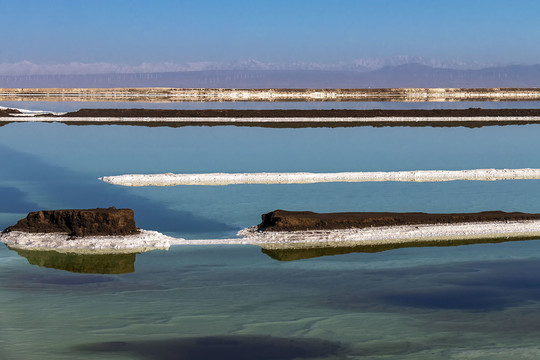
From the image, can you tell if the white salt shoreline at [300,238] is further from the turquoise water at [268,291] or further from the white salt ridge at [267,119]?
the white salt ridge at [267,119]

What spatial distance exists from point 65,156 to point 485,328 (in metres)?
9.66

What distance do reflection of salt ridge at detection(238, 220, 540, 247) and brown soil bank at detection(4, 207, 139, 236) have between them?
106cm

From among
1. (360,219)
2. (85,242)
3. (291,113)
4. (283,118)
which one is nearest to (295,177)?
(360,219)

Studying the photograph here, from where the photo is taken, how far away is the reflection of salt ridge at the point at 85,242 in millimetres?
7012

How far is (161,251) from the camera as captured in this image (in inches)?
277

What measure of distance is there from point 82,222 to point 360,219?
8.22 feet

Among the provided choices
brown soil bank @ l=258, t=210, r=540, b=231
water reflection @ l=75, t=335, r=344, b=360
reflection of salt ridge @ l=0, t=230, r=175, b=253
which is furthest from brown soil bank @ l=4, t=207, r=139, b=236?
water reflection @ l=75, t=335, r=344, b=360

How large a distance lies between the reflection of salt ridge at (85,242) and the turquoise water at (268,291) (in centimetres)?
21

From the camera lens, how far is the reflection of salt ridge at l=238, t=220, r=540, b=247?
736 cm

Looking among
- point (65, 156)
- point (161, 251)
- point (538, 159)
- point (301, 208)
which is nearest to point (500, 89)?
point (538, 159)

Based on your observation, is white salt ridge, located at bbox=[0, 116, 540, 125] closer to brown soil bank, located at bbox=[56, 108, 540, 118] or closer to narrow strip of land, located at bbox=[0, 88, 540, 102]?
brown soil bank, located at bbox=[56, 108, 540, 118]

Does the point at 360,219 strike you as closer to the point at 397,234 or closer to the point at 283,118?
the point at 397,234

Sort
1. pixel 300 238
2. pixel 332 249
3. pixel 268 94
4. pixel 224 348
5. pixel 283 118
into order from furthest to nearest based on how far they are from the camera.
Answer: pixel 268 94
pixel 283 118
pixel 300 238
pixel 332 249
pixel 224 348

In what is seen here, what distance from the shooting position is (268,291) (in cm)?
583
